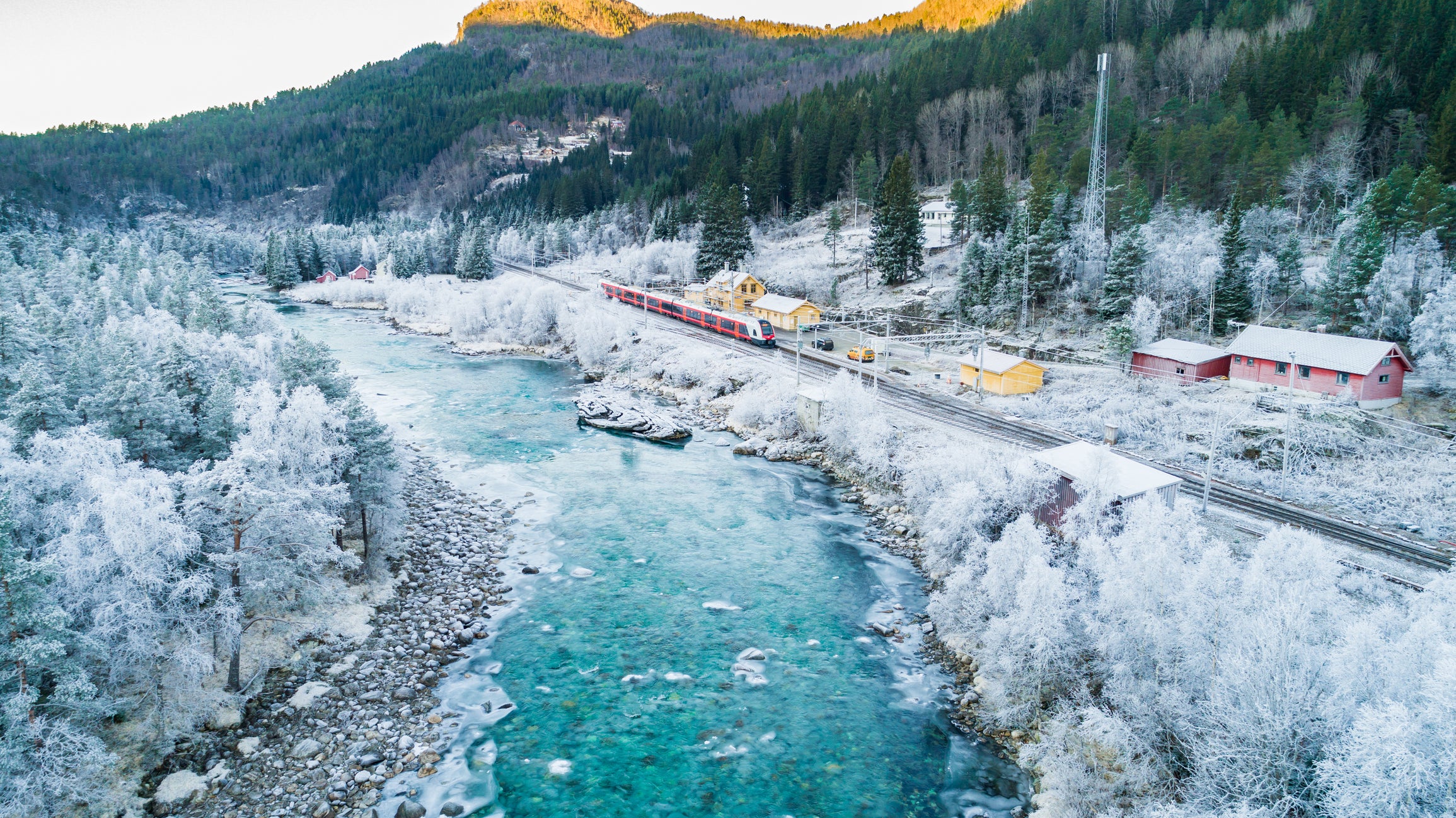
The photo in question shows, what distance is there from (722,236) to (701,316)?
767 inches

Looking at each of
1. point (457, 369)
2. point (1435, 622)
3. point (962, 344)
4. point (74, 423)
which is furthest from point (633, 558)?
Answer: point (457, 369)

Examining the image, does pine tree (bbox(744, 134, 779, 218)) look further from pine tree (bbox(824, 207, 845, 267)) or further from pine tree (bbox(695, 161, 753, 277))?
pine tree (bbox(824, 207, 845, 267))

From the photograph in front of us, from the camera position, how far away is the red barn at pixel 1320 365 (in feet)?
106

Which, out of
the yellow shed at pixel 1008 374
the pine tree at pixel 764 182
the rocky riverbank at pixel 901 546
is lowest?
the rocky riverbank at pixel 901 546

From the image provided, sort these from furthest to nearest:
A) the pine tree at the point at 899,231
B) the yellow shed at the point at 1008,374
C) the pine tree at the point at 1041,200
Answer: the pine tree at the point at 899,231
the pine tree at the point at 1041,200
the yellow shed at the point at 1008,374

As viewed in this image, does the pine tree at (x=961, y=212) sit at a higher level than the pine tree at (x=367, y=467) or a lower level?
higher

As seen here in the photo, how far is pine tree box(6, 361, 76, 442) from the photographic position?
834 inches

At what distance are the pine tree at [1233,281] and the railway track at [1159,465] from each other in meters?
17.9

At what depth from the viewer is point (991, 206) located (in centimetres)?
5966

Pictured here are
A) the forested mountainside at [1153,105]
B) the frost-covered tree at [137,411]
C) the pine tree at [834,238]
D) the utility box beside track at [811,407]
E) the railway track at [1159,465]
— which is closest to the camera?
the railway track at [1159,465]

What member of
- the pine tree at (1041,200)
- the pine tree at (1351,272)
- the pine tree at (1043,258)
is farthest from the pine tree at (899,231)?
the pine tree at (1351,272)

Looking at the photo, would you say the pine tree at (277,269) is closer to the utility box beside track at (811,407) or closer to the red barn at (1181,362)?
the utility box beside track at (811,407)

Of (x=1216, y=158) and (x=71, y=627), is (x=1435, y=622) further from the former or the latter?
(x=1216, y=158)

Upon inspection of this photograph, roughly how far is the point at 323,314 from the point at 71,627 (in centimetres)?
8163
